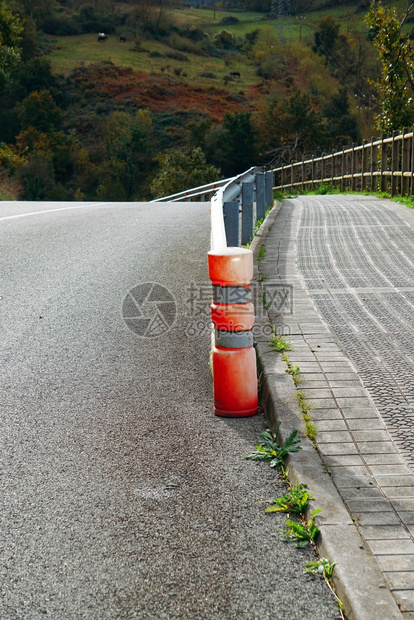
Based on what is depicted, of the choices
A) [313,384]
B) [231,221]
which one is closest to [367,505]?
[313,384]

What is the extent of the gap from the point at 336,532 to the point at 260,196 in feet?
36.0

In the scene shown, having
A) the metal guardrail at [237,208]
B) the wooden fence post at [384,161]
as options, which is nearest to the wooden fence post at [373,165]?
the wooden fence post at [384,161]

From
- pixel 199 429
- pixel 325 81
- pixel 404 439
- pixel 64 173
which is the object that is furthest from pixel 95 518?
pixel 325 81

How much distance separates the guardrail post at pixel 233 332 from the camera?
443 centimetres

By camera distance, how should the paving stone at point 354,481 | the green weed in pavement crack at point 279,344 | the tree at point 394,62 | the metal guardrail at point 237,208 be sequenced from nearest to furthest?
the paving stone at point 354,481 < the green weed in pavement crack at point 279,344 < the metal guardrail at point 237,208 < the tree at point 394,62

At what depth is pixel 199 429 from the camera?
171 inches

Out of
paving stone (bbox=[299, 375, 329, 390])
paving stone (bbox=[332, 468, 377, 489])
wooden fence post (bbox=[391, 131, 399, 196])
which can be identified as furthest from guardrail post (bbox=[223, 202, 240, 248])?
wooden fence post (bbox=[391, 131, 399, 196])

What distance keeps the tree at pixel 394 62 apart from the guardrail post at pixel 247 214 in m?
14.1

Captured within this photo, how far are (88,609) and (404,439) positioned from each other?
196 cm

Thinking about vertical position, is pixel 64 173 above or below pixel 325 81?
below

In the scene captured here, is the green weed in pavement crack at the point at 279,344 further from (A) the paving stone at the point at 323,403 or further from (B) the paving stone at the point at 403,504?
(B) the paving stone at the point at 403,504

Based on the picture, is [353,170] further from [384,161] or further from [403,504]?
[403,504]

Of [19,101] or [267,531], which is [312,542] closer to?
[267,531]

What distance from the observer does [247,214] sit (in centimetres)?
1053
